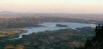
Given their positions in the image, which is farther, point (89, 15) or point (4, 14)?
point (89, 15)

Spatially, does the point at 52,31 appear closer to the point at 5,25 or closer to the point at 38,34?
the point at 38,34

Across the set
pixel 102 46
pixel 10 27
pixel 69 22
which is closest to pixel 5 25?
pixel 10 27

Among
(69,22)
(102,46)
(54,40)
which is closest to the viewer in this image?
(102,46)

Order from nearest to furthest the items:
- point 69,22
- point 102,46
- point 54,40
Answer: point 102,46 < point 54,40 < point 69,22

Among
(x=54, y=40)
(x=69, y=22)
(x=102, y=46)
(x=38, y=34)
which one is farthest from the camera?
(x=69, y=22)

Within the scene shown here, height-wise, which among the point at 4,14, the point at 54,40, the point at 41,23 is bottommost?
the point at 54,40

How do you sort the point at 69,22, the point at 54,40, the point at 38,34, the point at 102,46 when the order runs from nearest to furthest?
the point at 102,46 → the point at 54,40 → the point at 38,34 → the point at 69,22

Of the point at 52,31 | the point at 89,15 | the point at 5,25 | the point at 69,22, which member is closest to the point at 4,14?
the point at 5,25

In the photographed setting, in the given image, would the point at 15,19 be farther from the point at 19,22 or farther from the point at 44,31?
the point at 44,31

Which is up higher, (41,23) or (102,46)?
(102,46)
